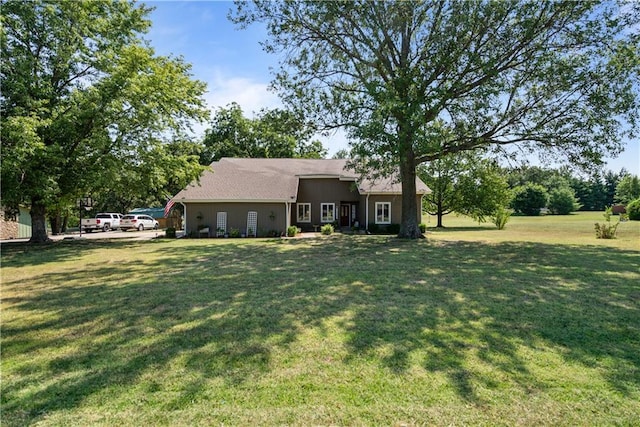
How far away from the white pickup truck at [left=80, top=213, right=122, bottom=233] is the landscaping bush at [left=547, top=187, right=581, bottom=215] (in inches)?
2462

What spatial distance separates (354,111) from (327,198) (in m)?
9.13

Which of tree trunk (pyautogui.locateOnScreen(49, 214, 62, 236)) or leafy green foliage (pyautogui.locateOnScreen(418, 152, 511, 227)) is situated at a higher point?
leafy green foliage (pyautogui.locateOnScreen(418, 152, 511, 227))

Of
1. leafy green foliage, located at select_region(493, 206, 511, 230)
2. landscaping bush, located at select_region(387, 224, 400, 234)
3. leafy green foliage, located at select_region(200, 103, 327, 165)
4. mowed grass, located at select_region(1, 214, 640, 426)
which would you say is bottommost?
mowed grass, located at select_region(1, 214, 640, 426)

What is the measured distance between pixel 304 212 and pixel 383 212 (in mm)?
5314

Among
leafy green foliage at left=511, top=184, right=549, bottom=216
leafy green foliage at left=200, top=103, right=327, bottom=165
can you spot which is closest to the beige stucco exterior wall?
leafy green foliage at left=200, top=103, right=327, bottom=165

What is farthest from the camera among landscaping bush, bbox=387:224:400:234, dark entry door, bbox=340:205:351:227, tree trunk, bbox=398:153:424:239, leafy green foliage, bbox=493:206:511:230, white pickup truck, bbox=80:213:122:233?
white pickup truck, bbox=80:213:122:233

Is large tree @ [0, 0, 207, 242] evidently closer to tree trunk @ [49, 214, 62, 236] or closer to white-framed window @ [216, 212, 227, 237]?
white-framed window @ [216, 212, 227, 237]

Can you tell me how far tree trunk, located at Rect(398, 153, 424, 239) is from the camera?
18125 millimetres

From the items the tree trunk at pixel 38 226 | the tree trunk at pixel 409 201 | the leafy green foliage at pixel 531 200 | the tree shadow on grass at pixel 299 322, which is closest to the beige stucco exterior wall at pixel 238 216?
the tree trunk at pixel 38 226

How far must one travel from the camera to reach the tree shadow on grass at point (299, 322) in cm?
358

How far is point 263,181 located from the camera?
928 inches

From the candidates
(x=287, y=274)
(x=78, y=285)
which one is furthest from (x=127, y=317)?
(x=287, y=274)

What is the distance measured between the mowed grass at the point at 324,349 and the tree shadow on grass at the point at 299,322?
0.09ft

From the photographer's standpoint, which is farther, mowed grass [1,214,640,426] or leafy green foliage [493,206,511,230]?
leafy green foliage [493,206,511,230]
